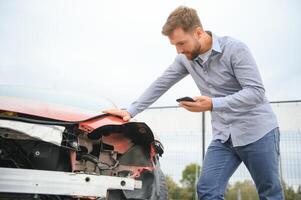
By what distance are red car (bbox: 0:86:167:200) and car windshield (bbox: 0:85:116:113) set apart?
0.01 m

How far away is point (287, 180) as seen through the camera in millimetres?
5652

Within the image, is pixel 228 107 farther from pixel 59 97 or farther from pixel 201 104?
pixel 59 97

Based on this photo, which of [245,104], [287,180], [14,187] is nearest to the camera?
[14,187]

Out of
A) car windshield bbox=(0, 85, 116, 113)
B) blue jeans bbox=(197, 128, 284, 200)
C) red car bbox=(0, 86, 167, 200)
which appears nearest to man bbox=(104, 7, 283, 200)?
blue jeans bbox=(197, 128, 284, 200)

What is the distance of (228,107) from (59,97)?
148 cm

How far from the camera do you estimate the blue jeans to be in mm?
2295

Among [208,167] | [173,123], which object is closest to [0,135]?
[208,167]

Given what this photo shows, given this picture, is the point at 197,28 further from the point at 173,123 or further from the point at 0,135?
the point at 173,123

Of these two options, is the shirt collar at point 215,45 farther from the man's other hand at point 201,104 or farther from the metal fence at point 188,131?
the metal fence at point 188,131

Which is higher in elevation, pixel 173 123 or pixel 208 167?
pixel 173 123

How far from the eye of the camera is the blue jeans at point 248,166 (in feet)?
7.53

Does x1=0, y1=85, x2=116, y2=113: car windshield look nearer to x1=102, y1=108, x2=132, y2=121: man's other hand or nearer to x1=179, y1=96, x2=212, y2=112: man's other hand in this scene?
x1=102, y1=108, x2=132, y2=121: man's other hand

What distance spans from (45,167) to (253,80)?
62.0 inches

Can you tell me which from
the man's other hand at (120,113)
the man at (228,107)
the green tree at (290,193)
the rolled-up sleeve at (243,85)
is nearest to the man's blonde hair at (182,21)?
the man at (228,107)
